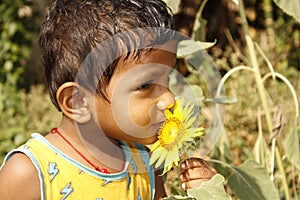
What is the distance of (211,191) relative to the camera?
4.28 ft

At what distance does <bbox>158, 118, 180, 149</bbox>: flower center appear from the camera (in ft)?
4.31

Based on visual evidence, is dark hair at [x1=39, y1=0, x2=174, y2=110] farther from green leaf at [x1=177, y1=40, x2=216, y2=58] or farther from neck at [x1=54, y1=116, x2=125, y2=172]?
green leaf at [x1=177, y1=40, x2=216, y2=58]

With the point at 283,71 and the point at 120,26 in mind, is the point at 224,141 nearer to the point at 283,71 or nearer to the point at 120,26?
the point at 120,26

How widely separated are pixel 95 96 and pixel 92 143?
5.4 inches

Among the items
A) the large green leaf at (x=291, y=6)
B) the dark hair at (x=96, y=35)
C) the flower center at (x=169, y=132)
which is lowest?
the large green leaf at (x=291, y=6)

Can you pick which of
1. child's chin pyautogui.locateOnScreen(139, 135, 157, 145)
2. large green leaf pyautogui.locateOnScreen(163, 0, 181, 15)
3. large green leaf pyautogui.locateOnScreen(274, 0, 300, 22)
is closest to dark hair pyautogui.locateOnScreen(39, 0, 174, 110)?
child's chin pyautogui.locateOnScreen(139, 135, 157, 145)

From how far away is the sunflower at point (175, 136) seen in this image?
1295 millimetres

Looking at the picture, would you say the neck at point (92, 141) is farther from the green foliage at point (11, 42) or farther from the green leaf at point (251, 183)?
the green foliage at point (11, 42)

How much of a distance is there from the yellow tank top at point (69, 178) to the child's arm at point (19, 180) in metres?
0.01

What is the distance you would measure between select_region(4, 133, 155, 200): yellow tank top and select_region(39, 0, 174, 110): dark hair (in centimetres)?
14

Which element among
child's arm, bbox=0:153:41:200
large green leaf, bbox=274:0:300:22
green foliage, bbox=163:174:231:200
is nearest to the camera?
green foliage, bbox=163:174:231:200

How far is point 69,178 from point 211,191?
333 millimetres

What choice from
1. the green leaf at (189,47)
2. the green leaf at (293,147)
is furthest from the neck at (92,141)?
the green leaf at (293,147)

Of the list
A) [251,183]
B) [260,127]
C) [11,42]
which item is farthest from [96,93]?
[11,42]
